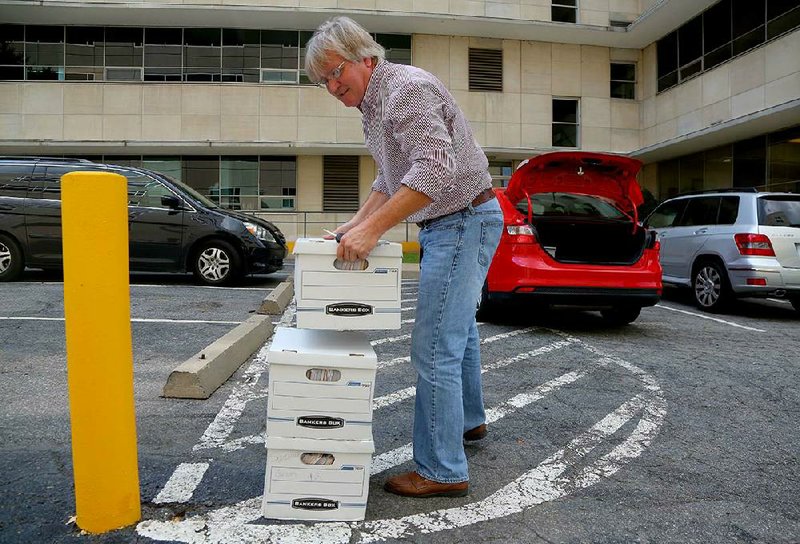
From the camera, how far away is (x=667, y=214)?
10.2 m

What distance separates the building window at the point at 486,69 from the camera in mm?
21250

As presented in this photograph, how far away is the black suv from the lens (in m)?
9.25

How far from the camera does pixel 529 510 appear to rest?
2459mm

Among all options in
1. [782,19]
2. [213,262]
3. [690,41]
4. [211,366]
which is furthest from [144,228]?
[690,41]

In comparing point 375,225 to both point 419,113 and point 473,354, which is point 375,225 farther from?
point 473,354

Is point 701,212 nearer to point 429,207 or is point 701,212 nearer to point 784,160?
point 429,207

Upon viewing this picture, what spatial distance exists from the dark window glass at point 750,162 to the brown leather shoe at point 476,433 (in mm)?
16513

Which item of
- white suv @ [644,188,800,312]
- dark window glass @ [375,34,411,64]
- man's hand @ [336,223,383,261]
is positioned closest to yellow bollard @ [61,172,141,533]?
man's hand @ [336,223,383,261]

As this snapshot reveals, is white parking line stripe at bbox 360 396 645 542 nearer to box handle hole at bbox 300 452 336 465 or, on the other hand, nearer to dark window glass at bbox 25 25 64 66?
box handle hole at bbox 300 452 336 465

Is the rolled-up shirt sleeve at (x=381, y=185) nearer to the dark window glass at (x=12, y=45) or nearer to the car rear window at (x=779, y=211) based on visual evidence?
the car rear window at (x=779, y=211)

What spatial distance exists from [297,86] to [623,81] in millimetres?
11240

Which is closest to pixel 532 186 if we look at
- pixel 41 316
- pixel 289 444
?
pixel 289 444

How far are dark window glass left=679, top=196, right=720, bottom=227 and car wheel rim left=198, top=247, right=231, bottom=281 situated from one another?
6851 millimetres

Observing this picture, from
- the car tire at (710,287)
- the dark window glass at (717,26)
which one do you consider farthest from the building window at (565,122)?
the car tire at (710,287)
